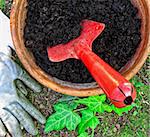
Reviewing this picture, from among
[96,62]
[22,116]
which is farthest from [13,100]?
[96,62]

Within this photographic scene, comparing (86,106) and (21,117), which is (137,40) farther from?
(21,117)

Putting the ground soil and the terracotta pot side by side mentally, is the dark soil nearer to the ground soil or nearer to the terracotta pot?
the terracotta pot

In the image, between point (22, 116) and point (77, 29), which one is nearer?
point (77, 29)

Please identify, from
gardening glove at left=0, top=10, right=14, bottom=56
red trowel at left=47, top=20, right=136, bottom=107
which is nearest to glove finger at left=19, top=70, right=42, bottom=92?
gardening glove at left=0, top=10, right=14, bottom=56

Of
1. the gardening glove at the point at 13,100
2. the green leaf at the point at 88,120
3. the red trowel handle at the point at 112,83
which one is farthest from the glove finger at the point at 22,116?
the red trowel handle at the point at 112,83

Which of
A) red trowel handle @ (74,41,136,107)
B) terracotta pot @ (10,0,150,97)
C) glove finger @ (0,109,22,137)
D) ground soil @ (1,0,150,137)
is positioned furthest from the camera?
ground soil @ (1,0,150,137)

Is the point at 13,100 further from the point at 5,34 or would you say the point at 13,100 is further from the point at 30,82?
the point at 5,34
